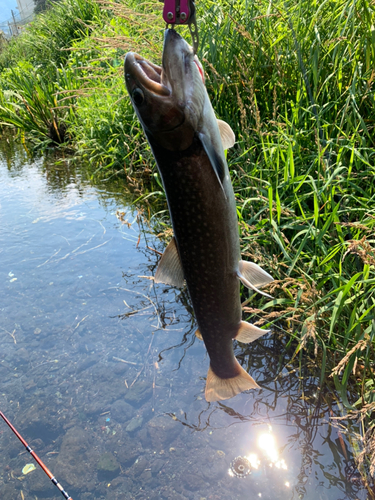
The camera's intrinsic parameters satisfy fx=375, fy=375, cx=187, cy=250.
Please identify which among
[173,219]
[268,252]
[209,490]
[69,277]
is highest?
[173,219]

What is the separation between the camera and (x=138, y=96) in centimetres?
140

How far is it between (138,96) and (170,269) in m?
0.71

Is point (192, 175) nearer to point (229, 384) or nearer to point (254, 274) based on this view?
point (254, 274)

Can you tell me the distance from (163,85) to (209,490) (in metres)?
1.93

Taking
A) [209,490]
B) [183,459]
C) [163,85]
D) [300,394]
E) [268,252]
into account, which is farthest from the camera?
[268,252]

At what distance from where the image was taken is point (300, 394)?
7.55ft

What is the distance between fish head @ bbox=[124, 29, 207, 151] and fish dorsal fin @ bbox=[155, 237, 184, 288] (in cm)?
45

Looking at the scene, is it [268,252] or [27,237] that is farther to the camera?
[27,237]

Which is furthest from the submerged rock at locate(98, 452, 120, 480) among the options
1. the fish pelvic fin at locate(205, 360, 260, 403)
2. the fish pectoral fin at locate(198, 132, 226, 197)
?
the fish pectoral fin at locate(198, 132, 226, 197)

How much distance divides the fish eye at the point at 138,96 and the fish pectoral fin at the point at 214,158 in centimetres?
25

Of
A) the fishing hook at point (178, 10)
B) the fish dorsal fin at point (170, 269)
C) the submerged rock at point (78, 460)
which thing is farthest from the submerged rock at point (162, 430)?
the fishing hook at point (178, 10)

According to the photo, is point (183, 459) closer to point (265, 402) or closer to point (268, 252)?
point (265, 402)

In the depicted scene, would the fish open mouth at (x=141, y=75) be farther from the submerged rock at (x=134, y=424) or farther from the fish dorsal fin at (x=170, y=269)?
the submerged rock at (x=134, y=424)

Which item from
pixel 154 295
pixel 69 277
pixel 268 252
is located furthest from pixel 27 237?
pixel 268 252
